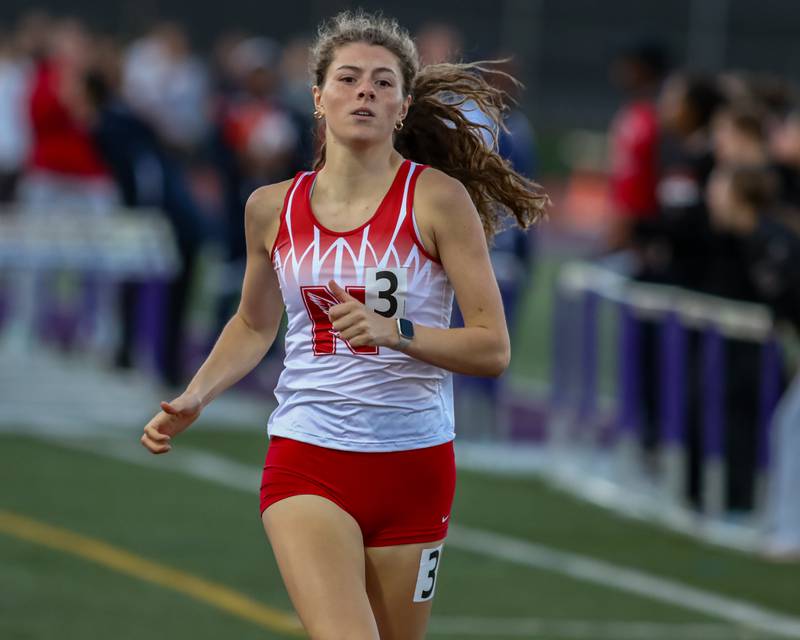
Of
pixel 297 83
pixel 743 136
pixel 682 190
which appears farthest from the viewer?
pixel 297 83

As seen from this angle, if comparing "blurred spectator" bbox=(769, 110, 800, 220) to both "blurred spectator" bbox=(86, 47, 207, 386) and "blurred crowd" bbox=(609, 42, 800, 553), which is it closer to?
"blurred crowd" bbox=(609, 42, 800, 553)

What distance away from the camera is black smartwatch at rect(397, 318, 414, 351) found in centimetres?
457

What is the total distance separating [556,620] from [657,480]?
2.94 m

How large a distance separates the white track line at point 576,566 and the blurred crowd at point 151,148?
2.37 metres

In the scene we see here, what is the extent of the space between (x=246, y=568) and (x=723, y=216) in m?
2.91

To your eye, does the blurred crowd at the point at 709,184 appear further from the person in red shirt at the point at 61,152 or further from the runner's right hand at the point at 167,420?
the person in red shirt at the point at 61,152

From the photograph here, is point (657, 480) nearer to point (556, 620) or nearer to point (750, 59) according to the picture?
point (556, 620)

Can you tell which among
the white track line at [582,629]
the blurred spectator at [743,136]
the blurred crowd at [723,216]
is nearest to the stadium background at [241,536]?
the white track line at [582,629]

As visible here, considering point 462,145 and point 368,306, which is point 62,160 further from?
point 368,306

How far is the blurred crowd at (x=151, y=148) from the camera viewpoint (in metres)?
14.8

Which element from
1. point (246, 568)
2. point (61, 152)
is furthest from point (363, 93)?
point (61, 152)

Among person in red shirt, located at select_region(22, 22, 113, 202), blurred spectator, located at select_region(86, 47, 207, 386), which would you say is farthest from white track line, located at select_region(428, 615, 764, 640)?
person in red shirt, located at select_region(22, 22, 113, 202)

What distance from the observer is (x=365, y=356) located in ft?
16.0

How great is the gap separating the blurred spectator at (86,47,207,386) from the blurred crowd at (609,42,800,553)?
12.9ft
